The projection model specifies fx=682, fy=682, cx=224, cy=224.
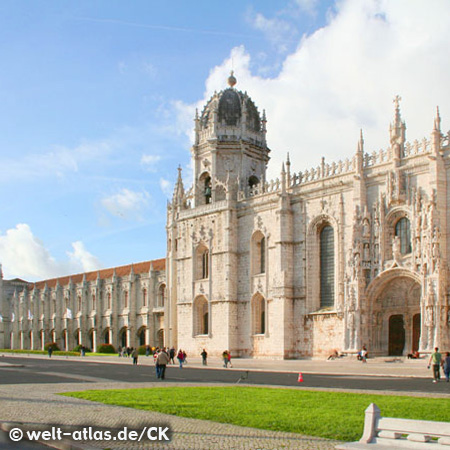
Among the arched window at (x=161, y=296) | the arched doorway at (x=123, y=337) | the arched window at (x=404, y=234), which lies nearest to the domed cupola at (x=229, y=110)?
the arched window at (x=404, y=234)

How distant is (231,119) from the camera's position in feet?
180

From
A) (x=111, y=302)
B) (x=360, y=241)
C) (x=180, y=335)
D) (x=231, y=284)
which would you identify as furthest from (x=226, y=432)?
(x=111, y=302)

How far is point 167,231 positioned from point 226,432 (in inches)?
1834

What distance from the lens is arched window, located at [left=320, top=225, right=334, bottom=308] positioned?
1743 inches

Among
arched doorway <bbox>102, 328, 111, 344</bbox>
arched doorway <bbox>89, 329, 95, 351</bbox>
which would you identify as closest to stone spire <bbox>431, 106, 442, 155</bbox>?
arched doorway <bbox>102, 328, 111, 344</bbox>

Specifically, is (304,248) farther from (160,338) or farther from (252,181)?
(160,338)

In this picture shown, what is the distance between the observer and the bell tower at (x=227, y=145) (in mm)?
53938

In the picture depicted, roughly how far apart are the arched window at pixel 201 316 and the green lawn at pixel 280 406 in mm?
32093

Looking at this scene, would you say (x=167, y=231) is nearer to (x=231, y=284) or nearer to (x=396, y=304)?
(x=231, y=284)

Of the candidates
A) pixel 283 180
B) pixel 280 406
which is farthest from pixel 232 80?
pixel 280 406

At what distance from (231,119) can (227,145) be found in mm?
2359

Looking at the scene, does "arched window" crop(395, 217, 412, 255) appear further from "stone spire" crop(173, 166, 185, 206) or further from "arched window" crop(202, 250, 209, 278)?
"stone spire" crop(173, 166, 185, 206)

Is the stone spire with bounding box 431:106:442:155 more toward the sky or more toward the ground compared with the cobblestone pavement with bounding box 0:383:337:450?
more toward the sky

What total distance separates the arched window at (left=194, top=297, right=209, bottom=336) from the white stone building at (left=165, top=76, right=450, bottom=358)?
0.25ft
